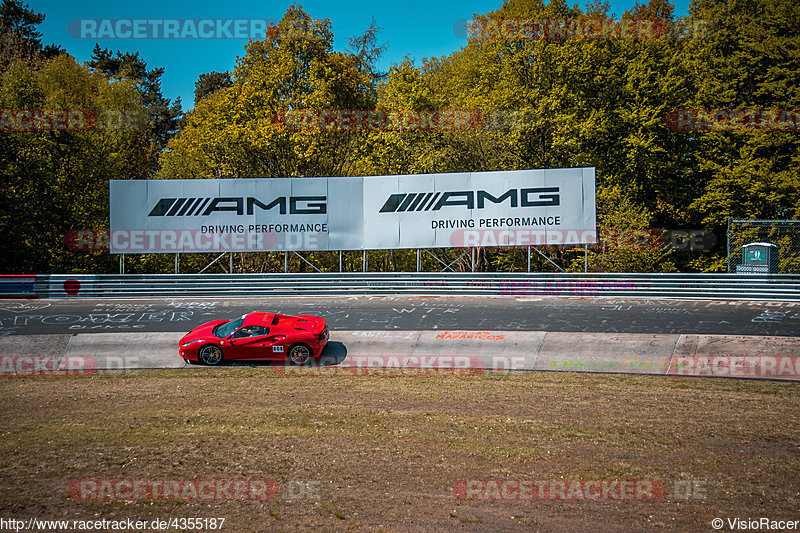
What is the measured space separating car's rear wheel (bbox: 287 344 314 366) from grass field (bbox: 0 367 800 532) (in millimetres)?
1044

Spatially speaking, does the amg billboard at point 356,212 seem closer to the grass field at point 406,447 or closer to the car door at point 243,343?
the car door at point 243,343

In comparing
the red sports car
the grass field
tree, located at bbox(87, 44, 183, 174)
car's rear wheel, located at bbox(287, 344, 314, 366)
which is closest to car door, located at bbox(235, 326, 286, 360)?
the red sports car

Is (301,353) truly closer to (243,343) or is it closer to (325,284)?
(243,343)

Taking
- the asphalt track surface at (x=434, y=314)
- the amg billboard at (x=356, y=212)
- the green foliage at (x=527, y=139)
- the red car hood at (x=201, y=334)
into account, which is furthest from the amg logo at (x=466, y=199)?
the red car hood at (x=201, y=334)

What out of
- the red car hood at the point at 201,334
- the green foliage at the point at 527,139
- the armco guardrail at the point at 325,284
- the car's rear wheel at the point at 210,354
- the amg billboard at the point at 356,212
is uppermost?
the green foliage at the point at 527,139

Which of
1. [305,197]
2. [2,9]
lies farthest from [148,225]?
[2,9]

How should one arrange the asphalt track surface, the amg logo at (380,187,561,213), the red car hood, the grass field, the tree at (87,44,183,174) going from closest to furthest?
the grass field → the red car hood → the asphalt track surface → the amg logo at (380,187,561,213) → the tree at (87,44,183,174)

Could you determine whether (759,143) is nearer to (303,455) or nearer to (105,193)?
(303,455)

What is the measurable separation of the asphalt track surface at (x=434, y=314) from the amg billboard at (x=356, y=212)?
268 cm

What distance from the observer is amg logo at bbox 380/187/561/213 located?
70.5 ft

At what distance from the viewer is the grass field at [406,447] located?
647 centimetres

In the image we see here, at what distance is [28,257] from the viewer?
1072 inches

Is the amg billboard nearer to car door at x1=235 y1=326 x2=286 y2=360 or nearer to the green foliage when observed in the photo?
the green foliage

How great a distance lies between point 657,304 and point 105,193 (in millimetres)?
25682
